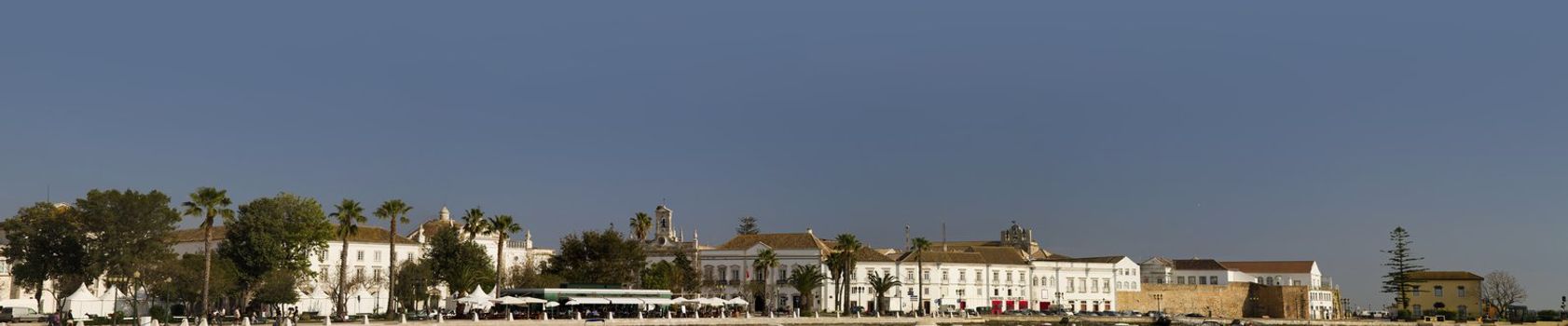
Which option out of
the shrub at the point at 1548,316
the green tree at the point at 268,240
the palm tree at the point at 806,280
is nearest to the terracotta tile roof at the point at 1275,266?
the shrub at the point at 1548,316

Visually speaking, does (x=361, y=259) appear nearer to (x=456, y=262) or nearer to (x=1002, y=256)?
(x=456, y=262)

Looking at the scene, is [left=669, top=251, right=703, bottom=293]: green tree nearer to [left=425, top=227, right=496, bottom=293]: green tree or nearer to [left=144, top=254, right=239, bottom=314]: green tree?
[left=425, top=227, right=496, bottom=293]: green tree

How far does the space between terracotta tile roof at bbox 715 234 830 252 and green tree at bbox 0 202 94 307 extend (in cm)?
4904

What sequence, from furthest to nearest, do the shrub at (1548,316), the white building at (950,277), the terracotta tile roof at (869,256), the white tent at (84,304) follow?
1. the shrub at (1548,316)
2. the terracotta tile roof at (869,256)
3. the white building at (950,277)
4. the white tent at (84,304)

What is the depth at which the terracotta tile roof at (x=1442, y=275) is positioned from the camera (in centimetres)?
12250

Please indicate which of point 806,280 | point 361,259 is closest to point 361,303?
point 361,259

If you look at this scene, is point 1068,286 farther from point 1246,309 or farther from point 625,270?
point 625,270

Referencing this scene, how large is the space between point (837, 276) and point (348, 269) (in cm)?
3895

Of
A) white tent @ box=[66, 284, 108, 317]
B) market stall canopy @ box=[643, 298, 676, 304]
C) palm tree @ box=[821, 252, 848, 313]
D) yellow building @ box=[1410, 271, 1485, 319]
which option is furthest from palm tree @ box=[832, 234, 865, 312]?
yellow building @ box=[1410, 271, 1485, 319]

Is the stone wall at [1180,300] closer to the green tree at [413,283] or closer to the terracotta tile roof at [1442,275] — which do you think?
the terracotta tile roof at [1442,275]

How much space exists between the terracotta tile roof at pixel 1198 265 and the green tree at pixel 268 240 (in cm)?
8797

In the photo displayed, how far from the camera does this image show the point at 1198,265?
132m

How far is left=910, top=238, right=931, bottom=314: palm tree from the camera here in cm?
10131

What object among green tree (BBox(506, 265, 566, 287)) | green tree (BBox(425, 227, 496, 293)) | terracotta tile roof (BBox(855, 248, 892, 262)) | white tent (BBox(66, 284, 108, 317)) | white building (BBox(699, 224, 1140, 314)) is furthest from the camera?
terracotta tile roof (BBox(855, 248, 892, 262))
